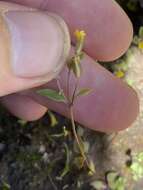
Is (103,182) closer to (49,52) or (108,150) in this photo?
(108,150)

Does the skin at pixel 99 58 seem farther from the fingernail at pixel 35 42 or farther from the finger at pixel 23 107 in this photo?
the fingernail at pixel 35 42

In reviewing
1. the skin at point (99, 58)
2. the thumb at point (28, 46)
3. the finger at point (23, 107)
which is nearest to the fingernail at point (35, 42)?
the thumb at point (28, 46)

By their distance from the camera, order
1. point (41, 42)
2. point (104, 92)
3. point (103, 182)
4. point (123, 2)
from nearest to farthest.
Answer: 1. point (41, 42)
2. point (104, 92)
3. point (103, 182)
4. point (123, 2)

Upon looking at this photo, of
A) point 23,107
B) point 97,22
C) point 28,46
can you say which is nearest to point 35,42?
point 28,46

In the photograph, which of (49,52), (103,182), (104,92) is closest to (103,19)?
(104,92)

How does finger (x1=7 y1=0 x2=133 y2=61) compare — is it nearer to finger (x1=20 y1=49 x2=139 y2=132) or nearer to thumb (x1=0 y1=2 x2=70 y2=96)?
finger (x1=20 y1=49 x2=139 y2=132)

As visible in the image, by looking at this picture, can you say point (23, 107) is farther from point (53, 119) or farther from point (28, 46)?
point (28, 46)
